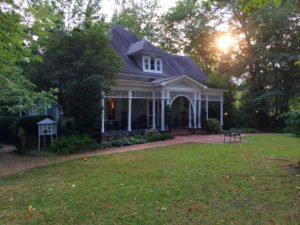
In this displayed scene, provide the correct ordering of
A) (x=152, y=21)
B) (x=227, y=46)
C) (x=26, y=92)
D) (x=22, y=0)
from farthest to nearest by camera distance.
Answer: (x=152, y=21)
(x=227, y=46)
(x=26, y=92)
(x=22, y=0)

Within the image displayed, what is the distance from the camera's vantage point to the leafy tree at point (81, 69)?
12.9 m

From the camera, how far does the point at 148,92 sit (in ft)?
60.9

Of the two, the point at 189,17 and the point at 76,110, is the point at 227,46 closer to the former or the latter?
the point at 189,17

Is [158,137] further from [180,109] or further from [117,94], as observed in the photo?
[180,109]

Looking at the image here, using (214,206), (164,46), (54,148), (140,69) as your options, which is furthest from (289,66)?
(214,206)

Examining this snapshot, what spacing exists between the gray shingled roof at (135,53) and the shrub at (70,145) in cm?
697

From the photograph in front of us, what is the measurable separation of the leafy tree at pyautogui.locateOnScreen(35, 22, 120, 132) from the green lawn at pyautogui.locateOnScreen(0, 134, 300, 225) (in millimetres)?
4766

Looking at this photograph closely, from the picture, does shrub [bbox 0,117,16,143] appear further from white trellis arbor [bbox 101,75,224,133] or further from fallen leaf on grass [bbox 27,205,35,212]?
fallen leaf on grass [bbox 27,205,35,212]

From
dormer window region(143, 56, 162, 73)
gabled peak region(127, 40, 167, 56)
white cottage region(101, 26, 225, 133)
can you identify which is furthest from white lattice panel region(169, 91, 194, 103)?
gabled peak region(127, 40, 167, 56)

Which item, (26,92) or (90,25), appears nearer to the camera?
(26,92)

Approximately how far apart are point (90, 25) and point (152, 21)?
80.1 feet

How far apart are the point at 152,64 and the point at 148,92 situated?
3774mm

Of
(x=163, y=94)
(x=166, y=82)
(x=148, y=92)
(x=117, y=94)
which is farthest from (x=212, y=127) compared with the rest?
(x=117, y=94)

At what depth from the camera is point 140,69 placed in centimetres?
2038
